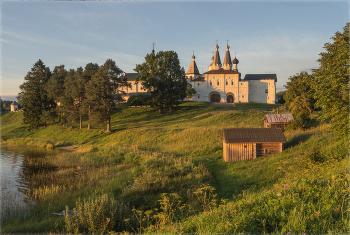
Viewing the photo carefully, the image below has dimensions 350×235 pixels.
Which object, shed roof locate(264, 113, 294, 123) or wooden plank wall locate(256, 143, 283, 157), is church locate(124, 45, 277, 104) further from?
wooden plank wall locate(256, 143, 283, 157)

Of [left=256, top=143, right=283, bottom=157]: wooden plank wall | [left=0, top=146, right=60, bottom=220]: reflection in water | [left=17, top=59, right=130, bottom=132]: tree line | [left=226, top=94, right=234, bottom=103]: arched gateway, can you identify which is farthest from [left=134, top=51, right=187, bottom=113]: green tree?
[left=256, top=143, right=283, bottom=157]: wooden plank wall

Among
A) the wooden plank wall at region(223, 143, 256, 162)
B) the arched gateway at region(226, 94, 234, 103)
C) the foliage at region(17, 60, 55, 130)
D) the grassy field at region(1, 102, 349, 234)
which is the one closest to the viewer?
the grassy field at region(1, 102, 349, 234)

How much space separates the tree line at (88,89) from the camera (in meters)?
38.5

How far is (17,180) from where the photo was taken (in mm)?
17266

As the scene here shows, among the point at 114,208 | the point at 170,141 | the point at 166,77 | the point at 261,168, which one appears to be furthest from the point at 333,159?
the point at 166,77

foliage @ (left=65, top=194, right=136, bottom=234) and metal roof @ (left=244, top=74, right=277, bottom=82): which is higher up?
metal roof @ (left=244, top=74, right=277, bottom=82)

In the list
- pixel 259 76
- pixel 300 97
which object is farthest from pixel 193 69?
pixel 300 97

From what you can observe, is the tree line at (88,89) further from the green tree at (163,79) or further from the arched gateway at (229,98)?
the arched gateway at (229,98)

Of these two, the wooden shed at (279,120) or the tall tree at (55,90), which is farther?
the tall tree at (55,90)

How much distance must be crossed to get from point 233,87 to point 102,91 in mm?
44911

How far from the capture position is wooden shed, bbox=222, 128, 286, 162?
63.9 ft

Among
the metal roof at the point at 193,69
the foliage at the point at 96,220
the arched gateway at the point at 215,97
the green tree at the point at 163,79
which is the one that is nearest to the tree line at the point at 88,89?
the green tree at the point at 163,79

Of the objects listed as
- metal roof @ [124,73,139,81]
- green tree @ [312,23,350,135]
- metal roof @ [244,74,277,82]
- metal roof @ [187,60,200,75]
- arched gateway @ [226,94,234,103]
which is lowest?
green tree @ [312,23,350,135]

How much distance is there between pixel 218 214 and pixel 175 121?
3878cm
